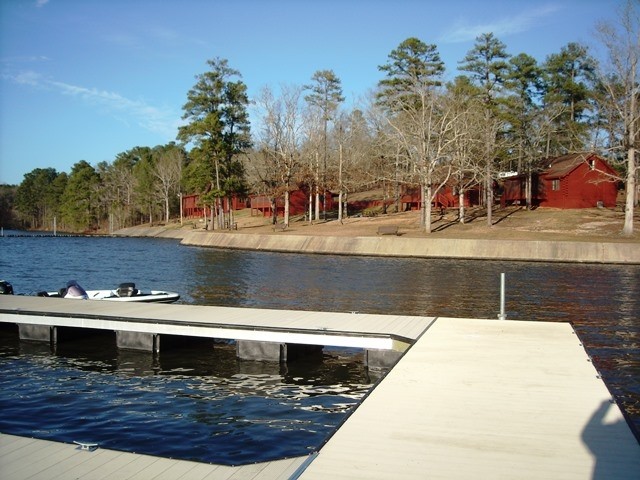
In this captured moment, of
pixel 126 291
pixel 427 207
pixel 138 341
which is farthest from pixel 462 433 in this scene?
pixel 427 207

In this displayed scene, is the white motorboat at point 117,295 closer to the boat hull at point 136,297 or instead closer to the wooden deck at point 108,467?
the boat hull at point 136,297

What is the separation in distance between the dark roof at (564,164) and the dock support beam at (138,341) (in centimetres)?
5259

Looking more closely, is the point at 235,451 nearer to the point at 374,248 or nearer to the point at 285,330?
the point at 285,330

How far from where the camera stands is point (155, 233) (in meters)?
102

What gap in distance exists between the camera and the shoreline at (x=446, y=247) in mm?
42219

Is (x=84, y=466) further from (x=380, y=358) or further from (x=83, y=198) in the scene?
(x=83, y=198)

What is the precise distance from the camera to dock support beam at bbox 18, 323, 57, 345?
1811 cm

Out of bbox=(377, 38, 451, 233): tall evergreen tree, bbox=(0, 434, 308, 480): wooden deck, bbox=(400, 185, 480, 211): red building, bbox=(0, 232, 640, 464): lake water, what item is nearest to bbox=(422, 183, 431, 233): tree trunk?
bbox=(377, 38, 451, 233): tall evergreen tree

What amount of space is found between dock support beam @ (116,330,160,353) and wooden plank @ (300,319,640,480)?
24.8ft

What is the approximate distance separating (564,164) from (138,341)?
59.0 meters

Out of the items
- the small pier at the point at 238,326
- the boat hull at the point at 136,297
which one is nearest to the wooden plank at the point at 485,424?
the small pier at the point at 238,326

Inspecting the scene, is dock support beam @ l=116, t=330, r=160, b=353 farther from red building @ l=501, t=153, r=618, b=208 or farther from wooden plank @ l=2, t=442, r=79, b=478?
red building @ l=501, t=153, r=618, b=208

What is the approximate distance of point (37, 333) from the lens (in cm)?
1838

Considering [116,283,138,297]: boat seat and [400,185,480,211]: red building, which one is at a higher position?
[400,185,480,211]: red building
